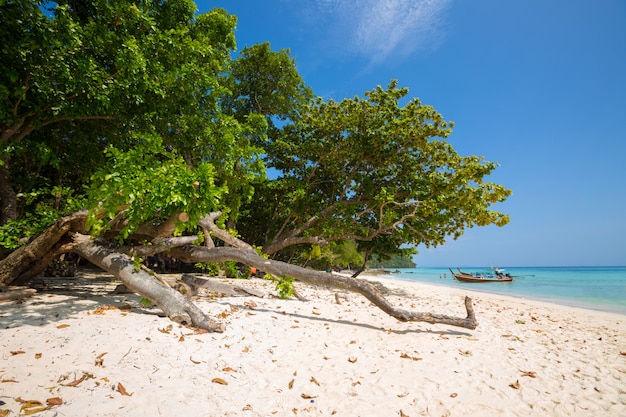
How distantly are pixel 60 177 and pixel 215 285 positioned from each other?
890 centimetres

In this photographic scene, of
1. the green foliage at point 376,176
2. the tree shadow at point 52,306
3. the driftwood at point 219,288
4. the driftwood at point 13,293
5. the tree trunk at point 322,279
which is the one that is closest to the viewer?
the tree shadow at point 52,306

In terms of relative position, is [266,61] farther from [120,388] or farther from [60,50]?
[120,388]

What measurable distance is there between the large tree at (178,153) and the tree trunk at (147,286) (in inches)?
1.1

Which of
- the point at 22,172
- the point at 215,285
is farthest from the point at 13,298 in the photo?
the point at 22,172

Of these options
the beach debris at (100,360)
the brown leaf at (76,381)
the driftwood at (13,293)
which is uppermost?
the driftwood at (13,293)

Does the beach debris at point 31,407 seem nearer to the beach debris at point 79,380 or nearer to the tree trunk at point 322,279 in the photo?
the beach debris at point 79,380

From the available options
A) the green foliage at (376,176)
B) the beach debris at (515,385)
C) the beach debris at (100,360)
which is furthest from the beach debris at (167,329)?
the green foliage at (376,176)

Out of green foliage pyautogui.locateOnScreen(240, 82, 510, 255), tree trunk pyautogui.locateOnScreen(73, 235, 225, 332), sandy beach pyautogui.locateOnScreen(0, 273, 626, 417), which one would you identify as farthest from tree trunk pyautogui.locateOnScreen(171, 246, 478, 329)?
green foliage pyautogui.locateOnScreen(240, 82, 510, 255)

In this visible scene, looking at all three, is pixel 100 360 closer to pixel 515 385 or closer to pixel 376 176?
pixel 515 385

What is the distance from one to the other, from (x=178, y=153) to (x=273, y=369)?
8.81 metres

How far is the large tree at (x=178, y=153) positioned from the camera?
542 cm

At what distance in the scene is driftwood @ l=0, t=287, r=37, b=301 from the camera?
5422 millimetres

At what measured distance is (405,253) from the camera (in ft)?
59.6

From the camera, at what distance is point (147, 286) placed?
17.7ft
